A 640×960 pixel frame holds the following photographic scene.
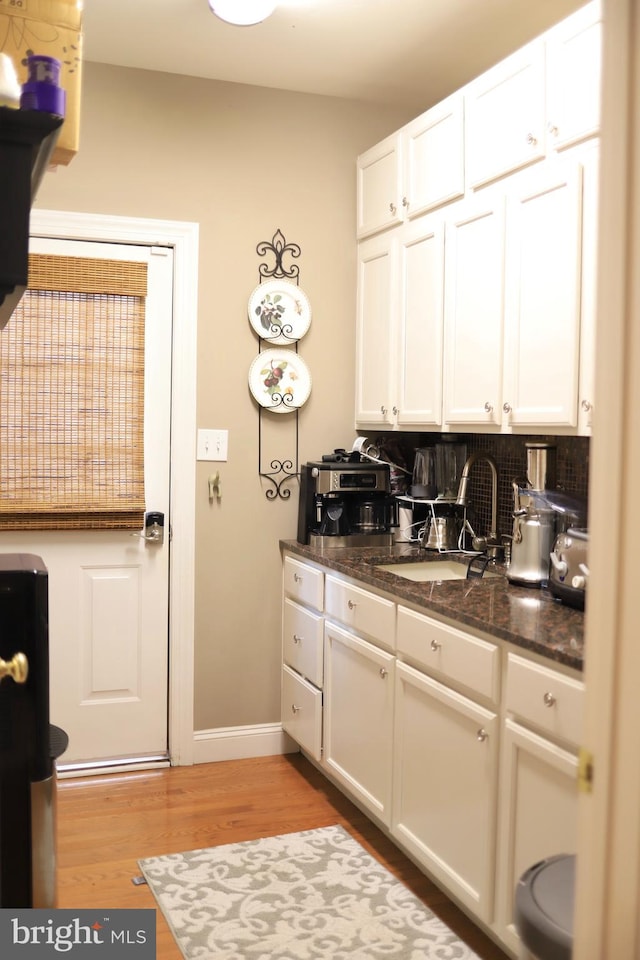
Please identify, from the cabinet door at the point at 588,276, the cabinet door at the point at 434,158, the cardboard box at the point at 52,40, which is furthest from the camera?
the cabinet door at the point at 434,158

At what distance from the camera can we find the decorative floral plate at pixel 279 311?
3613mm

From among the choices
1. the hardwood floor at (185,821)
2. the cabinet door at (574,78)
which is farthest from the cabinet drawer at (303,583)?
the cabinet door at (574,78)

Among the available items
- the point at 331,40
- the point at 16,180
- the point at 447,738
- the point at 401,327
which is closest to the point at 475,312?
the point at 401,327

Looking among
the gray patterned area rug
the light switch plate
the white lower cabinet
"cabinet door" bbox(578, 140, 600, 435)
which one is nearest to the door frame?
the light switch plate

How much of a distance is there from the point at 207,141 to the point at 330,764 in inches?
97.8

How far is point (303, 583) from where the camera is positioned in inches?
136

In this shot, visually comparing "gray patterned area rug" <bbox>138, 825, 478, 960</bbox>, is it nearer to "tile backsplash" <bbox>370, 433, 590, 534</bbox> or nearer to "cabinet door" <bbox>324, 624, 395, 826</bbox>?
"cabinet door" <bbox>324, 624, 395, 826</bbox>

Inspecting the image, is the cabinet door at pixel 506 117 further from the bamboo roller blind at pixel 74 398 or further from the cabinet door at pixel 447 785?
the cabinet door at pixel 447 785

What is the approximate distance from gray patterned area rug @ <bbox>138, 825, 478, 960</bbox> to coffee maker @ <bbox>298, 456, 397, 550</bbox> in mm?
1131

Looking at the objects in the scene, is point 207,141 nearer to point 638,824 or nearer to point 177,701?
point 177,701

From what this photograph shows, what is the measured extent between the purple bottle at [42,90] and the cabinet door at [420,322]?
2.20 metres

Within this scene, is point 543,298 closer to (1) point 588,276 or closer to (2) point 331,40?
(1) point 588,276

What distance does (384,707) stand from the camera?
108 inches

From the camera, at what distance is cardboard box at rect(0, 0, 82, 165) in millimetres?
1201
